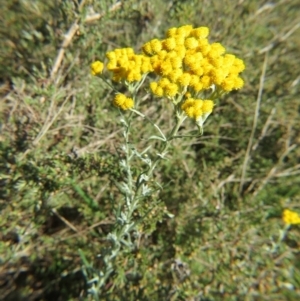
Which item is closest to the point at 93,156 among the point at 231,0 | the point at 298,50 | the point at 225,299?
the point at 225,299

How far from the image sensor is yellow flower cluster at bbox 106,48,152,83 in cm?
148

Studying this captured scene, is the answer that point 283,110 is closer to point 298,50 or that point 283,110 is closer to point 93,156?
point 298,50

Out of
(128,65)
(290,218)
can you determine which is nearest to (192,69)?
(128,65)

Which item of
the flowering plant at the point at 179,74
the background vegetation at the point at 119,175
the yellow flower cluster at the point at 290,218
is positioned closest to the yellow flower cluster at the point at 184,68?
the flowering plant at the point at 179,74

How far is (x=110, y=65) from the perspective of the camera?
154cm

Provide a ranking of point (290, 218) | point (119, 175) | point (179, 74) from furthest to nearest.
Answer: point (290, 218) → point (119, 175) → point (179, 74)

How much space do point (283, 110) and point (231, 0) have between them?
3.29ft

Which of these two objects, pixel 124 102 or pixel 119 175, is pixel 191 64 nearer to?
pixel 124 102

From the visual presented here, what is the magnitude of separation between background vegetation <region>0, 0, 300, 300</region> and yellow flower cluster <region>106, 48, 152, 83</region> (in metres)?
0.44

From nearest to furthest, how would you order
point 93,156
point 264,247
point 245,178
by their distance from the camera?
point 93,156
point 264,247
point 245,178

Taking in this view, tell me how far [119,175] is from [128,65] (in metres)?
0.54

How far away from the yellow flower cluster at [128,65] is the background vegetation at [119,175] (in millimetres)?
439

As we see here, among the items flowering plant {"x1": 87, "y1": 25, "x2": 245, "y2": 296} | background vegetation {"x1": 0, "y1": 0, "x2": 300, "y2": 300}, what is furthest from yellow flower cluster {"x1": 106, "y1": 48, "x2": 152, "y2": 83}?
background vegetation {"x1": 0, "y1": 0, "x2": 300, "y2": 300}

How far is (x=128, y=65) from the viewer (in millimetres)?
1512
